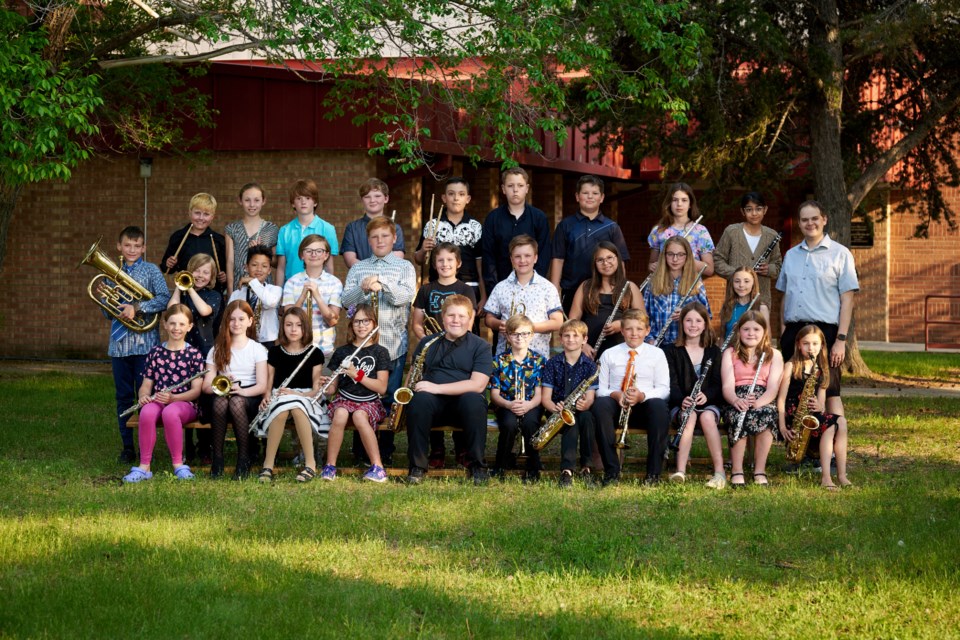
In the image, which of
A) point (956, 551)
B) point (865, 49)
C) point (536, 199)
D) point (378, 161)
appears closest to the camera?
point (956, 551)

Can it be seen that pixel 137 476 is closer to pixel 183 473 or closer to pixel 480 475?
pixel 183 473

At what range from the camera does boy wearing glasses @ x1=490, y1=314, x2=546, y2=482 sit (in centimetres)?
755

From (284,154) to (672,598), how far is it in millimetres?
12510

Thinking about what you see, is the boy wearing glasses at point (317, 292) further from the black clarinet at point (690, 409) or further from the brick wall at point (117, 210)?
the brick wall at point (117, 210)

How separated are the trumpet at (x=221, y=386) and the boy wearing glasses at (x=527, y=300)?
1.80 m

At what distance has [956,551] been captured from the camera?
554 centimetres

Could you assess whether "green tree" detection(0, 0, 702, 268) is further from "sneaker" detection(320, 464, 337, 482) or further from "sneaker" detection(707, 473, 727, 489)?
"sneaker" detection(707, 473, 727, 489)

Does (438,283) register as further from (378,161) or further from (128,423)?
(378,161)

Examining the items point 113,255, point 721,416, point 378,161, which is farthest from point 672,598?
point 113,255

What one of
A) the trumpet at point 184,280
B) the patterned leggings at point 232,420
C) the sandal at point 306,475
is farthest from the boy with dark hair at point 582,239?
the trumpet at point 184,280

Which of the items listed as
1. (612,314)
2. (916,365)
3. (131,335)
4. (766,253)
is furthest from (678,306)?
(916,365)

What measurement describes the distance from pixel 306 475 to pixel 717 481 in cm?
258

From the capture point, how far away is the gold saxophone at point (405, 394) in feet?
24.4

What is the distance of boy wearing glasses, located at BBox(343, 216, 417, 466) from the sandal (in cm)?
71
